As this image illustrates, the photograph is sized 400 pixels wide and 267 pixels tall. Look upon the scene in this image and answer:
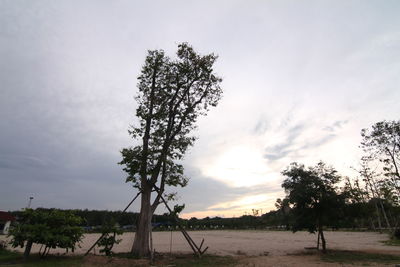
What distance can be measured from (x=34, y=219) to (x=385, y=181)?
110 ft

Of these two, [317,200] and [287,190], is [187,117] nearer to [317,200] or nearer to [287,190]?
[287,190]

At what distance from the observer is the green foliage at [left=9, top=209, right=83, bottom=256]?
12156 mm

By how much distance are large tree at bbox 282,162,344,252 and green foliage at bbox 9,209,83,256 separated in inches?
514

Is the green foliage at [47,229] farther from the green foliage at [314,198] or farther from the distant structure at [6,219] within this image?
the distant structure at [6,219]

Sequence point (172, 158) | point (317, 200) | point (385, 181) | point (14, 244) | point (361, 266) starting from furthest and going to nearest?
point (385, 181), point (172, 158), point (317, 200), point (14, 244), point (361, 266)

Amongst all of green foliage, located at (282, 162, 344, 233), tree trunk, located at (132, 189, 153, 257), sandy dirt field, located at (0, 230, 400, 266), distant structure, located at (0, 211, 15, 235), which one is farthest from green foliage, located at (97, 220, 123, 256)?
distant structure, located at (0, 211, 15, 235)

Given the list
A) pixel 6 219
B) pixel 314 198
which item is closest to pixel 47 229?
pixel 314 198

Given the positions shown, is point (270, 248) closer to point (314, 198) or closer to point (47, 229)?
point (314, 198)

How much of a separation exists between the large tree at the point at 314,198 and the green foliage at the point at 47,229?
42.8 ft

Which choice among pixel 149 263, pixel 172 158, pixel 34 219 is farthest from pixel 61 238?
pixel 172 158

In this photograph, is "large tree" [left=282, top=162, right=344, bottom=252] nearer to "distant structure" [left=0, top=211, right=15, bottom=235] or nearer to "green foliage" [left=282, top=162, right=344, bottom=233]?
"green foliage" [left=282, top=162, right=344, bottom=233]

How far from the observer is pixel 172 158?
1758 cm

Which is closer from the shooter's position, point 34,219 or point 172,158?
point 34,219

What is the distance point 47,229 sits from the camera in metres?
12.5
